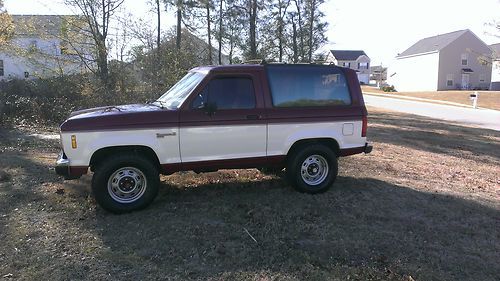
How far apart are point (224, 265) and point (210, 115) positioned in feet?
7.01

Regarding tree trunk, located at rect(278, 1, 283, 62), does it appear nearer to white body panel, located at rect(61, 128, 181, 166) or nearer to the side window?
the side window

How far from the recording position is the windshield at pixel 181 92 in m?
5.96

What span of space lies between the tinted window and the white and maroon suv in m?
0.01

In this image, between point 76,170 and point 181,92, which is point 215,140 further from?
point 76,170

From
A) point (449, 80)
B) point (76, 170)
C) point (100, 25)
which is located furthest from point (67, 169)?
point (449, 80)

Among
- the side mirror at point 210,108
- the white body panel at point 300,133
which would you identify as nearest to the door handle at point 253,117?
the white body panel at point 300,133

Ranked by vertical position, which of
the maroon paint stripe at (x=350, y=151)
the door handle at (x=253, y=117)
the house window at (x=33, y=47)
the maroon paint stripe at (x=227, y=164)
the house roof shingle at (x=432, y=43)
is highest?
the house roof shingle at (x=432, y=43)

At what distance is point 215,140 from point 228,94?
2.15 ft

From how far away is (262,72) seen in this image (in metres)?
6.25

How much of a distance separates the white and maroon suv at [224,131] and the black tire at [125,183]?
12 mm

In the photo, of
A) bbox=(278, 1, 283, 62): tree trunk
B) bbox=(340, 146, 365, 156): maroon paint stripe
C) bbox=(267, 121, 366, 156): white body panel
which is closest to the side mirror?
bbox=(267, 121, 366, 156): white body panel

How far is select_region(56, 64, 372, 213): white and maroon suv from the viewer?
17.9 ft

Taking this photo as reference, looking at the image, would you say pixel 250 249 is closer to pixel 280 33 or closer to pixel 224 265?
pixel 224 265

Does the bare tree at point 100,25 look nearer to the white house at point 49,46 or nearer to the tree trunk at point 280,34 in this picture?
the white house at point 49,46
